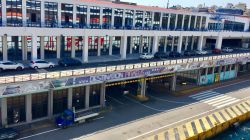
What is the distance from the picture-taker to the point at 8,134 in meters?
28.9

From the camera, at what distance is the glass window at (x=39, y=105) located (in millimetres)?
33781

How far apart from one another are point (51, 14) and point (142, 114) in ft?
84.0

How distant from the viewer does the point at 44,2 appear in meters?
47.9

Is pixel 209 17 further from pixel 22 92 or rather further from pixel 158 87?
pixel 22 92

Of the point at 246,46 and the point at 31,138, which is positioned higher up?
the point at 246,46

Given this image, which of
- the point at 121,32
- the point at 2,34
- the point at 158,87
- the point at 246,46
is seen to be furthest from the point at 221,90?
the point at 246,46

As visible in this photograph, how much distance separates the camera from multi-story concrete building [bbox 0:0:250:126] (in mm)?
33031

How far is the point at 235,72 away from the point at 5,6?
173ft

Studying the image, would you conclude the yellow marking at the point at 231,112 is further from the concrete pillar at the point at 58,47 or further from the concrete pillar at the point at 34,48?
the concrete pillar at the point at 34,48

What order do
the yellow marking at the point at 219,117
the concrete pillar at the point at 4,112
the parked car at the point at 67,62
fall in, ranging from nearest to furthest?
1. the concrete pillar at the point at 4,112
2. the yellow marking at the point at 219,117
3. the parked car at the point at 67,62

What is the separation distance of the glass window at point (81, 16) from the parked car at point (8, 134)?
92.7 feet

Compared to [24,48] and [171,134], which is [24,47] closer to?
[24,48]

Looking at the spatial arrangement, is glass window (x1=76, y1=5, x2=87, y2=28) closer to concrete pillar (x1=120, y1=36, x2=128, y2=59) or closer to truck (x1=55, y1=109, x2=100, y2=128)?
concrete pillar (x1=120, y1=36, x2=128, y2=59)

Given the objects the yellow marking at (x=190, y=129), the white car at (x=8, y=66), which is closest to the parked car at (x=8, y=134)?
the white car at (x=8, y=66)
